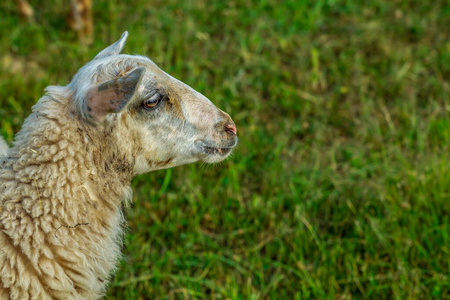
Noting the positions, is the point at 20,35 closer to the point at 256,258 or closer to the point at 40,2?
the point at 40,2

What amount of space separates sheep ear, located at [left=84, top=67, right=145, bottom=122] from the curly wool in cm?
12

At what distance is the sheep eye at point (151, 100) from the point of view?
7.47ft

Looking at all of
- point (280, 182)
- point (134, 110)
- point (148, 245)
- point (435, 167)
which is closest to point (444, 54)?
point (435, 167)

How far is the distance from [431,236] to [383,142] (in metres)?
1.15

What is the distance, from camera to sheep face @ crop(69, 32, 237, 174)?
2107 mm

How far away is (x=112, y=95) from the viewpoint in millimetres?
2064

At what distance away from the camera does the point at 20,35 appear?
504cm

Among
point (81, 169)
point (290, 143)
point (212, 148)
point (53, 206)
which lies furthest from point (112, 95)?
point (290, 143)

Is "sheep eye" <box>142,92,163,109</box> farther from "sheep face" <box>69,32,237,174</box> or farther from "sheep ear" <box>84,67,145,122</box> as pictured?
"sheep ear" <box>84,67,145,122</box>

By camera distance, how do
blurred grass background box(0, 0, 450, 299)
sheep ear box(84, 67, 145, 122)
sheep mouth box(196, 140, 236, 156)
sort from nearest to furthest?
sheep ear box(84, 67, 145, 122), sheep mouth box(196, 140, 236, 156), blurred grass background box(0, 0, 450, 299)

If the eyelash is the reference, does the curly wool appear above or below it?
below

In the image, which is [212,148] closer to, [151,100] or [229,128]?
[229,128]

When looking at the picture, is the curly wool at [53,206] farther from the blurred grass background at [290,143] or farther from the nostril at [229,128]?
the blurred grass background at [290,143]

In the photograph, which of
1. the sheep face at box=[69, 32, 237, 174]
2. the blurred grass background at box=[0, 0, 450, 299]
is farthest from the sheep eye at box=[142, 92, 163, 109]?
the blurred grass background at box=[0, 0, 450, 299]
